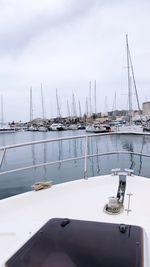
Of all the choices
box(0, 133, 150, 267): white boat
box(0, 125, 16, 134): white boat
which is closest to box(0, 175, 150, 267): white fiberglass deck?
box(0, 133, 150, 267): white boat

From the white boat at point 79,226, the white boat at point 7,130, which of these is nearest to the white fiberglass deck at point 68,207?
the white boat at point 79,226

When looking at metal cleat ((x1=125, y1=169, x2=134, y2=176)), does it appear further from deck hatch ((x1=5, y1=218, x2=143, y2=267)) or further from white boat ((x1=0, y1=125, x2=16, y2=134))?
white boat ((x1=0, y1=125, x2=16, y2=134))

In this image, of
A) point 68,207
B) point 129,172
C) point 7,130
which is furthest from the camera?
point 7,130

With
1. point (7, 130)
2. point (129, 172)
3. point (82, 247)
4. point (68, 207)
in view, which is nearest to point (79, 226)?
point (82, 247)

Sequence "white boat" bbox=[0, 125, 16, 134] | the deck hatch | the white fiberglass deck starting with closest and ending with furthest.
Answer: the deck hatch < the white fiberglass deck < "white boat" bbox=[0, 125, 16, 134]

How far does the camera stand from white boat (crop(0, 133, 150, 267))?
97 cm

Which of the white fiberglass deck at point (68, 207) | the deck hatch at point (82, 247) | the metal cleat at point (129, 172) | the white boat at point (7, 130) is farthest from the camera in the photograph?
the white boat at point (7, 130)

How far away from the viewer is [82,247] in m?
1.04

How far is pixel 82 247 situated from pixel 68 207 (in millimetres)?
859

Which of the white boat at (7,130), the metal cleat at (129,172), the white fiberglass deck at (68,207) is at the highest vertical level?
the metal cleat at (129,172)

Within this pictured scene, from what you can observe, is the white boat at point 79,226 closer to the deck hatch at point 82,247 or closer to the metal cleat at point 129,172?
the deck hatch at point 82,247

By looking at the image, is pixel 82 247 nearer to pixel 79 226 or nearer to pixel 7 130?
pixel 79 226

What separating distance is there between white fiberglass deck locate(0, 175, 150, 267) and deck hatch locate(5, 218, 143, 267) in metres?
0.10

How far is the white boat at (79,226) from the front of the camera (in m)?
0.97
